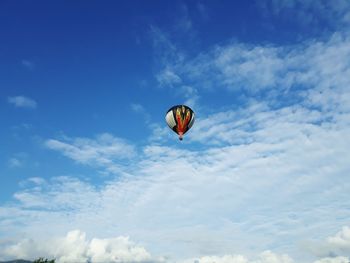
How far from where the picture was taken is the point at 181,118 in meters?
49.3

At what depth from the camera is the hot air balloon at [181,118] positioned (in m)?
49.3

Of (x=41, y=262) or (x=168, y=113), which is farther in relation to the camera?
(x=41, y=262)

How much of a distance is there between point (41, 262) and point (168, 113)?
86.1m

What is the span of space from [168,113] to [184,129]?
3.06 metres

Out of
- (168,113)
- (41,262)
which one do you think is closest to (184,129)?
(168,113)

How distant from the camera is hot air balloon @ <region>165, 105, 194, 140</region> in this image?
162 feet

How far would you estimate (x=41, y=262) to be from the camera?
375 feet

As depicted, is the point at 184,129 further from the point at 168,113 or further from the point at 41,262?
the point at 41,262

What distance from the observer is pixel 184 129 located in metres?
49.3

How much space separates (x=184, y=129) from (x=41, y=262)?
86674 millimetres

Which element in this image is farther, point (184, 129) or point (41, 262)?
point (41, 262)
